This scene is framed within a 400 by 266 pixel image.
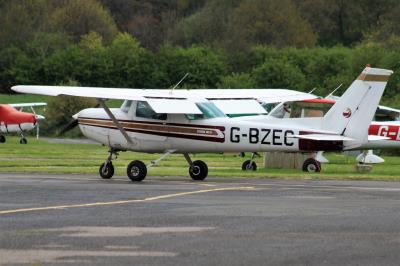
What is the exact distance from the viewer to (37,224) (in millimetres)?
14859

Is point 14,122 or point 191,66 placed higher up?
point 191,66

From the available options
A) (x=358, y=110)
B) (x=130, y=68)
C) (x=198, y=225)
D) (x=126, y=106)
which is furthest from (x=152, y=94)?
(x=130, y=68)

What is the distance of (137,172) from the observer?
2422cm

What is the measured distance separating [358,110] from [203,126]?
314 centimetres

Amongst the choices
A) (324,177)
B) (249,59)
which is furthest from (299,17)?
(324,177)

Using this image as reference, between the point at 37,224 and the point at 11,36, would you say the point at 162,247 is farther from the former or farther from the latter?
the point at 11,36

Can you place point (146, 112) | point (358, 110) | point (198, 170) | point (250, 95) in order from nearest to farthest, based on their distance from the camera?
point (358, 110)
point (146, 112)
point (198, 170)
point (250, 95)

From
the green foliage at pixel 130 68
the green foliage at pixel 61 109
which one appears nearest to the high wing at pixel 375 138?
the green foliage at pixel 61 109

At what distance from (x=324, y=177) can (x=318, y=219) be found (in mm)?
10948

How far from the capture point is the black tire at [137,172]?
2416 cm

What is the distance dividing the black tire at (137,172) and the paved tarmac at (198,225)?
211 centimetres

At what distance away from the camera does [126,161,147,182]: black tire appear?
79.3ft

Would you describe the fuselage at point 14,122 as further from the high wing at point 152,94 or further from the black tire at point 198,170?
the black tire at point 198,170

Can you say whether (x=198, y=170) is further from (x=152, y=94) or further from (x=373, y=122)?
(x=373, y=122)
